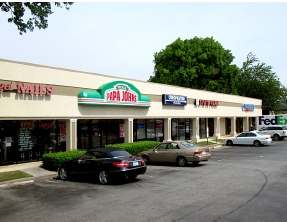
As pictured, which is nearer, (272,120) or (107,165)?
(107,165)

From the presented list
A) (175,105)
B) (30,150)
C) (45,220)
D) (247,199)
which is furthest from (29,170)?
(175,105)

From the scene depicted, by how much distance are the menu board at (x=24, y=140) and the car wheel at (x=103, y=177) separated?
24.2 ft

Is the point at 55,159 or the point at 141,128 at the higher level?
the point at 141,128

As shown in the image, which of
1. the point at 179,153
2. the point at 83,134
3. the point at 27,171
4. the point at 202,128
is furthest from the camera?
the point at 202,128

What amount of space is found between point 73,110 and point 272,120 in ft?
112

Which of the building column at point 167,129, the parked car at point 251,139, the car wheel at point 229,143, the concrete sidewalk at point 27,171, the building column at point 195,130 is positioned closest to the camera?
the concrete sidewalk at point 27,171

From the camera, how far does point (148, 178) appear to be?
513 inches

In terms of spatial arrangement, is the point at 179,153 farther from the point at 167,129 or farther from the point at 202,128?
the point at 202,128

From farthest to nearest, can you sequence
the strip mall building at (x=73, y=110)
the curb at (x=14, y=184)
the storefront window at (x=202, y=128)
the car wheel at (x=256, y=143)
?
the storefront window at (x=202, y=128), the car wheel at (x=256, y=143), the strip mall building at (x=73, y=110), the curb at (x=14, y=184)

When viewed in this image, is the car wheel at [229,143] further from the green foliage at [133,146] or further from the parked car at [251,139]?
the green foliage at [133,146]

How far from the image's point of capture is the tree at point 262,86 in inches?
2101

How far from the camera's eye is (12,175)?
45.2 ft

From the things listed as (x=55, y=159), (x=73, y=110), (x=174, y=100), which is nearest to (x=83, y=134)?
(x=73, y=110)

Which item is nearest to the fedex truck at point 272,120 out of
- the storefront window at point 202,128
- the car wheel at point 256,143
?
the storefront window at point 202,128
